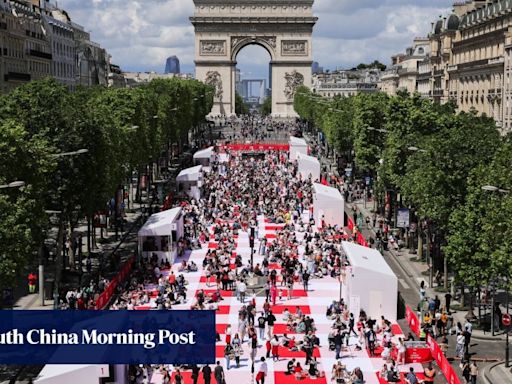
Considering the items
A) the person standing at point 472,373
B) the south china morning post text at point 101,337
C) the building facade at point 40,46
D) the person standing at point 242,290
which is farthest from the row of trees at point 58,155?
the building facade at point 40,46

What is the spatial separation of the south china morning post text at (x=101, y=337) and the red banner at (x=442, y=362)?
1173 cm

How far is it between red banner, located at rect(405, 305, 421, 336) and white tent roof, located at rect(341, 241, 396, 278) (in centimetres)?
195

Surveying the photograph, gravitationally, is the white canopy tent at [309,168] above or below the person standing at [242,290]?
above

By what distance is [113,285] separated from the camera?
47.8 m

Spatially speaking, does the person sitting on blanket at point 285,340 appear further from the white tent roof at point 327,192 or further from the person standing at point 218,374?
the white tent roof at point 327,192

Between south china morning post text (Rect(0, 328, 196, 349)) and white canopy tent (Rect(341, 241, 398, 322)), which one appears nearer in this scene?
south china morning post text (Rect(0, 328, 196, 349))

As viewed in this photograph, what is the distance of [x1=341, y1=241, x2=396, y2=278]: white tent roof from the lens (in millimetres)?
43375

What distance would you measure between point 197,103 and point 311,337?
11163 cm

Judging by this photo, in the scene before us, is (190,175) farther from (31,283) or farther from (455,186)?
(455,186)

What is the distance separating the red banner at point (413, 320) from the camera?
4075cm

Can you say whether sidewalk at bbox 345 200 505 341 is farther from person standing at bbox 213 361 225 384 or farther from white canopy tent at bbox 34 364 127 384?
white canopy tent at bbox 34 364 127 384

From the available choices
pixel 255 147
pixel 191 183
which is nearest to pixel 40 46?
pixel 255 147

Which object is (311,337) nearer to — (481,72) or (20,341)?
(20,341)

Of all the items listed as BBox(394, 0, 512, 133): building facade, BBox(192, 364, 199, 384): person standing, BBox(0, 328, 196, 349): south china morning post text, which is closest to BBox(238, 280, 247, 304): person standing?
BBox(192, 364, 199, 384): person standing
